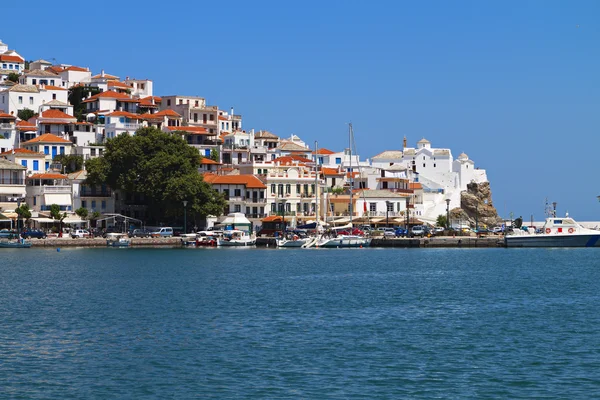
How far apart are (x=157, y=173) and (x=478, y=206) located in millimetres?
52469

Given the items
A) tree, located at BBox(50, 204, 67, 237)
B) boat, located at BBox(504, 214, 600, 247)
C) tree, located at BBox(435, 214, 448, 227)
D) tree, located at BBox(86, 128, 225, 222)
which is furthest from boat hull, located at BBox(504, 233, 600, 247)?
tree, located at BBox(50, 204, 67, 237)

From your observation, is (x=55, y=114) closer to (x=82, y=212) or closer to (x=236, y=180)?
(x=82, y=212)

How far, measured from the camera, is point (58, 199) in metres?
94.1

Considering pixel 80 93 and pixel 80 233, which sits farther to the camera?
pixel 80 93

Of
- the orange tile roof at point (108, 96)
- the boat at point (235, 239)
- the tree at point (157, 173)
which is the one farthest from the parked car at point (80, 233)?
the orange tile roof at point (108, 96)

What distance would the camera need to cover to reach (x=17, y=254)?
77.8 metres

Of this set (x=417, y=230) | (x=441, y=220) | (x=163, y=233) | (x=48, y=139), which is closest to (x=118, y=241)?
(x=163, y=233)

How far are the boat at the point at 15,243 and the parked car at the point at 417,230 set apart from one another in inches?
1437

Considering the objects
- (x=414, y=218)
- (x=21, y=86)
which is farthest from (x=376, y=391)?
(x=21, y=86)

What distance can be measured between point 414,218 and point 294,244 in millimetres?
19720

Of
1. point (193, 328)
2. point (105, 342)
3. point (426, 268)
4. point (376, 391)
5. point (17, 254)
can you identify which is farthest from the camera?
point (17, 254)

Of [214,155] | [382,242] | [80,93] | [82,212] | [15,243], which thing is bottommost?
[382,242]

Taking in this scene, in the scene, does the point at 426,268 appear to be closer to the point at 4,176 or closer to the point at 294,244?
the point at 294,244

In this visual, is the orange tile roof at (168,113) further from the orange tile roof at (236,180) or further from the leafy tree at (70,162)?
the orange tile roof at (236,180)
